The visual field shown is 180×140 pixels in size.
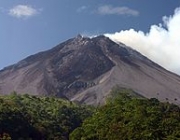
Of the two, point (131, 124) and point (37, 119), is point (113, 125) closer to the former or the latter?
point (131, 124)

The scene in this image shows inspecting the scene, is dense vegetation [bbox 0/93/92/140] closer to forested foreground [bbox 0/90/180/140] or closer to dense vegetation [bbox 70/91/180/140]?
forested foreground [bbox 0/90/180/140]

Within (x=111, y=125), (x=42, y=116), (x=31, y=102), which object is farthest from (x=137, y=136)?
(x=31, y=102)

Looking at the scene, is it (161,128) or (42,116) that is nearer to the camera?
(161,128)

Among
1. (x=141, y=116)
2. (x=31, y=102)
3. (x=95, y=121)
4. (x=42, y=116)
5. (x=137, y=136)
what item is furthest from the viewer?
(x=31, y=102)

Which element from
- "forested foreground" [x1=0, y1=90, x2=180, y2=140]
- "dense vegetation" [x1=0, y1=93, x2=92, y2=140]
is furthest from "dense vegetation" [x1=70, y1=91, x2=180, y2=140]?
"dense vegetation" [x1=0, y1=93, x2=92, y2=140]

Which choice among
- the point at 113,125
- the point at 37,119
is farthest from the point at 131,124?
the point at 37,119

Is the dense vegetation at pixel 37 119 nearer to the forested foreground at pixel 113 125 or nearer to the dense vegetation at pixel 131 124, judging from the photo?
the forested foreground at pixel 113 125

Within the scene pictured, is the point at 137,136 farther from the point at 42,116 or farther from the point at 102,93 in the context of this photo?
the point at 102,93
